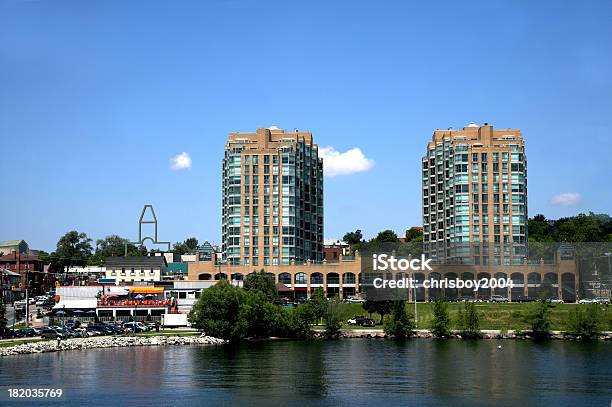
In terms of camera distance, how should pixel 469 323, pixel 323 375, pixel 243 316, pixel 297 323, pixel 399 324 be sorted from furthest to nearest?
pixel 469 323 < pixel 297 323 < pixel 399 324 < pixel 243 316 < pixel 323 375

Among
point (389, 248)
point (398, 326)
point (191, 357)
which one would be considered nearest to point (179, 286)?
point (389, 248)

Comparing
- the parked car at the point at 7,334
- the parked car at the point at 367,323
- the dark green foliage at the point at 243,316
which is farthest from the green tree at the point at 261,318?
the parked car at the point at 7,334

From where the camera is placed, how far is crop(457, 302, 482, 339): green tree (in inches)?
5856

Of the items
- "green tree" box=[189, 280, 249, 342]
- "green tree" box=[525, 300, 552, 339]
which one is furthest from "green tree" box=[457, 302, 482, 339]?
"green tree" box=[189, 280, 249, 342]

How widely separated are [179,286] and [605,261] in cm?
9991

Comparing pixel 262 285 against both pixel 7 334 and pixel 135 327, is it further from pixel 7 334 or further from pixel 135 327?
pixel 7 334

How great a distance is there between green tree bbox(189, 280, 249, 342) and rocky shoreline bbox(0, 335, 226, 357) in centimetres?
195

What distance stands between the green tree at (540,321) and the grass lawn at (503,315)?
12.4 feet

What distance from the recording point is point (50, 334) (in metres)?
135

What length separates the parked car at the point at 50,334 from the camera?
133875 mm

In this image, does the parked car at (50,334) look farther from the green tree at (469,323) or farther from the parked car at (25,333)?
the green tree at (469,323)

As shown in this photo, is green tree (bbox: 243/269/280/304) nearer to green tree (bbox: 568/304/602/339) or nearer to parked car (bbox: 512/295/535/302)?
parked car (bbox: 512/295/535/302)

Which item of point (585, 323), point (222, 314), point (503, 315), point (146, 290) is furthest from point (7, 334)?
point (585, 323)

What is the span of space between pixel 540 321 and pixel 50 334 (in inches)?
3462
